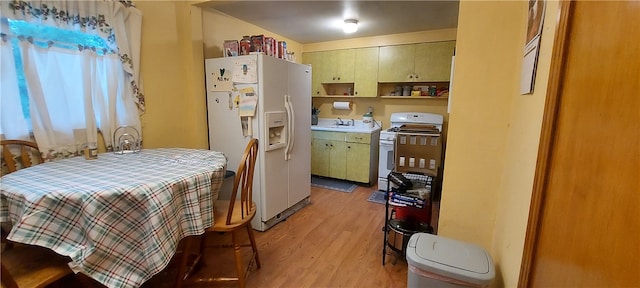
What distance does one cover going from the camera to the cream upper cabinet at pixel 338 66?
398cm

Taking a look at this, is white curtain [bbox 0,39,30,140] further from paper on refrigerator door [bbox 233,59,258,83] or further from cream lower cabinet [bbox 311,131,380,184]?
cream lower cabinet [bbox 311,131,380,184]

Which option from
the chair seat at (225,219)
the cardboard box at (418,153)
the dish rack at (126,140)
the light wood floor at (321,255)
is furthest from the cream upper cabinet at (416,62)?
the dish rack at (126,140)

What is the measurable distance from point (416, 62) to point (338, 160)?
1643 millimetres

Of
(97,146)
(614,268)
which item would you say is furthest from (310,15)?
(614,268)

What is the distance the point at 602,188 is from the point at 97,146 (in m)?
2.56

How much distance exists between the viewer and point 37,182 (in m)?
1.22

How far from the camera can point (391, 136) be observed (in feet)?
11.5

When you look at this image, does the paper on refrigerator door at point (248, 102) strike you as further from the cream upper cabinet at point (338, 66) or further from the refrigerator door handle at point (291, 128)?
the cream upper cabinet at point (338, 66)

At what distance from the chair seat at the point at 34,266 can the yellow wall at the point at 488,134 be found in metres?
1.91

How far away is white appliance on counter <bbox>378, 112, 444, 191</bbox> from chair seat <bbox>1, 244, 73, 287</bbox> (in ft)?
9.82

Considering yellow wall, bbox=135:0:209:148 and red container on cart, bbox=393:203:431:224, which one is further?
yellow wall, bbox=135:0:209:148

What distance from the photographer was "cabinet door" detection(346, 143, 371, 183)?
3.70 meters

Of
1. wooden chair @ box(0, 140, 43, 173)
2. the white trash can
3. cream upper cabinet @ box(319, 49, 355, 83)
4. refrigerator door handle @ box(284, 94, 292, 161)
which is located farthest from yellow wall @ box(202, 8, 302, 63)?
the white trash can

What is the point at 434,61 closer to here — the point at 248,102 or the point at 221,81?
the point at 248,102
